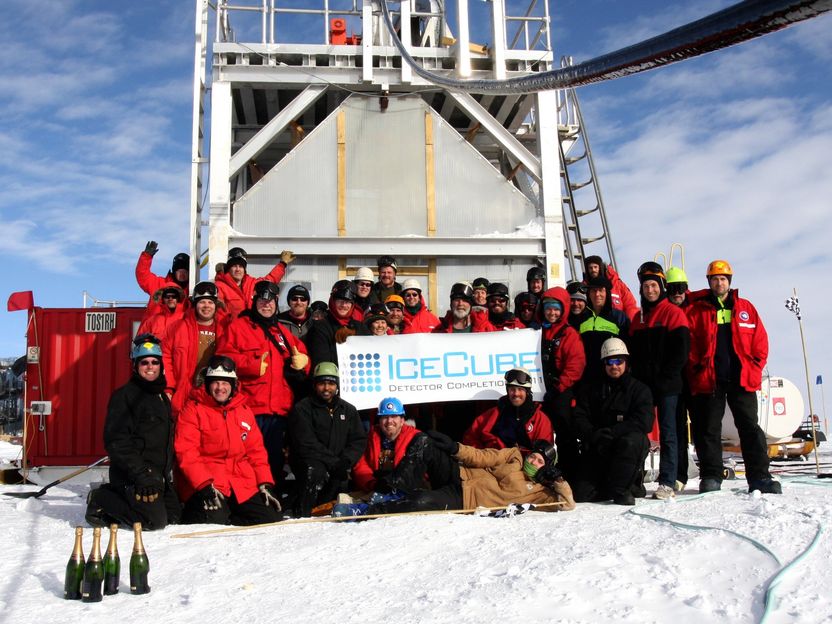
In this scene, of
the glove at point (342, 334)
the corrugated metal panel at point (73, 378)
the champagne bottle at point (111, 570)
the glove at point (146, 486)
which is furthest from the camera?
the corrugated metal panel at point (73, 378)

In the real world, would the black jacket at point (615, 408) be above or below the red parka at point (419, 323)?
below

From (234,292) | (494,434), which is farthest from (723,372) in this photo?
(234,292)

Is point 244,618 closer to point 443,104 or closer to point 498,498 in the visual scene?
point 498,498

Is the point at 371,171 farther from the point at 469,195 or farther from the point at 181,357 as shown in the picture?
the point at 181,357

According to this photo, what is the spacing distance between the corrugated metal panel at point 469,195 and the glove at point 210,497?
18.0 feet

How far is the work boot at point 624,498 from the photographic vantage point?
6.57 meters

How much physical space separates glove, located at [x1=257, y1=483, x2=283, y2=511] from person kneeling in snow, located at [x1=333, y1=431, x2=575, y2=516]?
830 mm

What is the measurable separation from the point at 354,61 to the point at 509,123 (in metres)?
3.27

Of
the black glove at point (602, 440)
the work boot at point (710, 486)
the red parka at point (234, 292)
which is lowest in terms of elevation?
the work boot at point (710, 486)

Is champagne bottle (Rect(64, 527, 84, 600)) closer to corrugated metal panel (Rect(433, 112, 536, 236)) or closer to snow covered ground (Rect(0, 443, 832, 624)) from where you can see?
snow covered ground (Rect(0, 443, 832, 624))

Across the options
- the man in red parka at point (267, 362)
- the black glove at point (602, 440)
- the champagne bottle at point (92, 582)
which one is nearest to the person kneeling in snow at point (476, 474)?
the black glove at point (602, 440)

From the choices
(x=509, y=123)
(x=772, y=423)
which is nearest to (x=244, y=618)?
(x=509, y=123)

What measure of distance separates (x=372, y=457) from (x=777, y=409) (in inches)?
438

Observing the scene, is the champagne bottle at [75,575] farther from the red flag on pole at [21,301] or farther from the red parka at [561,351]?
the red flag on pole at [21,301]
